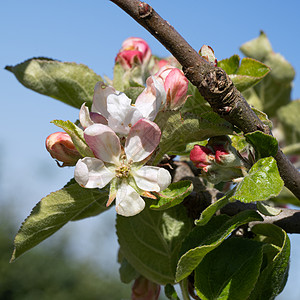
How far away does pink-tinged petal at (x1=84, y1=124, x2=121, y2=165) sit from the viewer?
24.7 inches

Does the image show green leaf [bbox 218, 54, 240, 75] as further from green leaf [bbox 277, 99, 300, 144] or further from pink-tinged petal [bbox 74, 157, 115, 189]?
green leaf [bbox 277, 99, 300, 144]

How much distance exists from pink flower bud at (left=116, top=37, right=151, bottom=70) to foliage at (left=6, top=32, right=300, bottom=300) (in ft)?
0.32

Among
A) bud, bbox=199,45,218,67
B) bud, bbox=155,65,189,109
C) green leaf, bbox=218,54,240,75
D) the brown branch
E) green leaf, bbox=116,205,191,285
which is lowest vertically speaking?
green leaf, bbox=116,205,191,285

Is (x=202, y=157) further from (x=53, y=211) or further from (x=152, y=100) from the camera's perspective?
(x=53, y=211)

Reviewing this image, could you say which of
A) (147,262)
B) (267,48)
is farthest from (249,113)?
A: (267,48)

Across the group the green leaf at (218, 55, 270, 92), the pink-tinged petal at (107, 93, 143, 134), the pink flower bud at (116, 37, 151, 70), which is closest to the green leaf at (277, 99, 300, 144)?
the pink flower bud at (116, 37, 151, 70)

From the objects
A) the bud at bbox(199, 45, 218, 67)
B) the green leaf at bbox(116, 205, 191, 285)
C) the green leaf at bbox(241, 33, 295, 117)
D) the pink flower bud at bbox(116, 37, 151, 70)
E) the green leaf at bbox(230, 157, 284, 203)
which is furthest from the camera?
the green leaf at bbox(241, 33, 295, 117)

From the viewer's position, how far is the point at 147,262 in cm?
88

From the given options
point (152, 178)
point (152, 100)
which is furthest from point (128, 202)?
point (152, 100)

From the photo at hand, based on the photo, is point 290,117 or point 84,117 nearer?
point 84,117

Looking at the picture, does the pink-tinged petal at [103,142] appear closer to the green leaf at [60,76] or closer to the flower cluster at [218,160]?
the flower cluster at [218,160]

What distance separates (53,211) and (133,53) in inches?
15.9

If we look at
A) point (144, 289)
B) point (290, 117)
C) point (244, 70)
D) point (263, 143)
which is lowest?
point (144, 289)

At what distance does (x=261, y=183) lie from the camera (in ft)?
1.94
